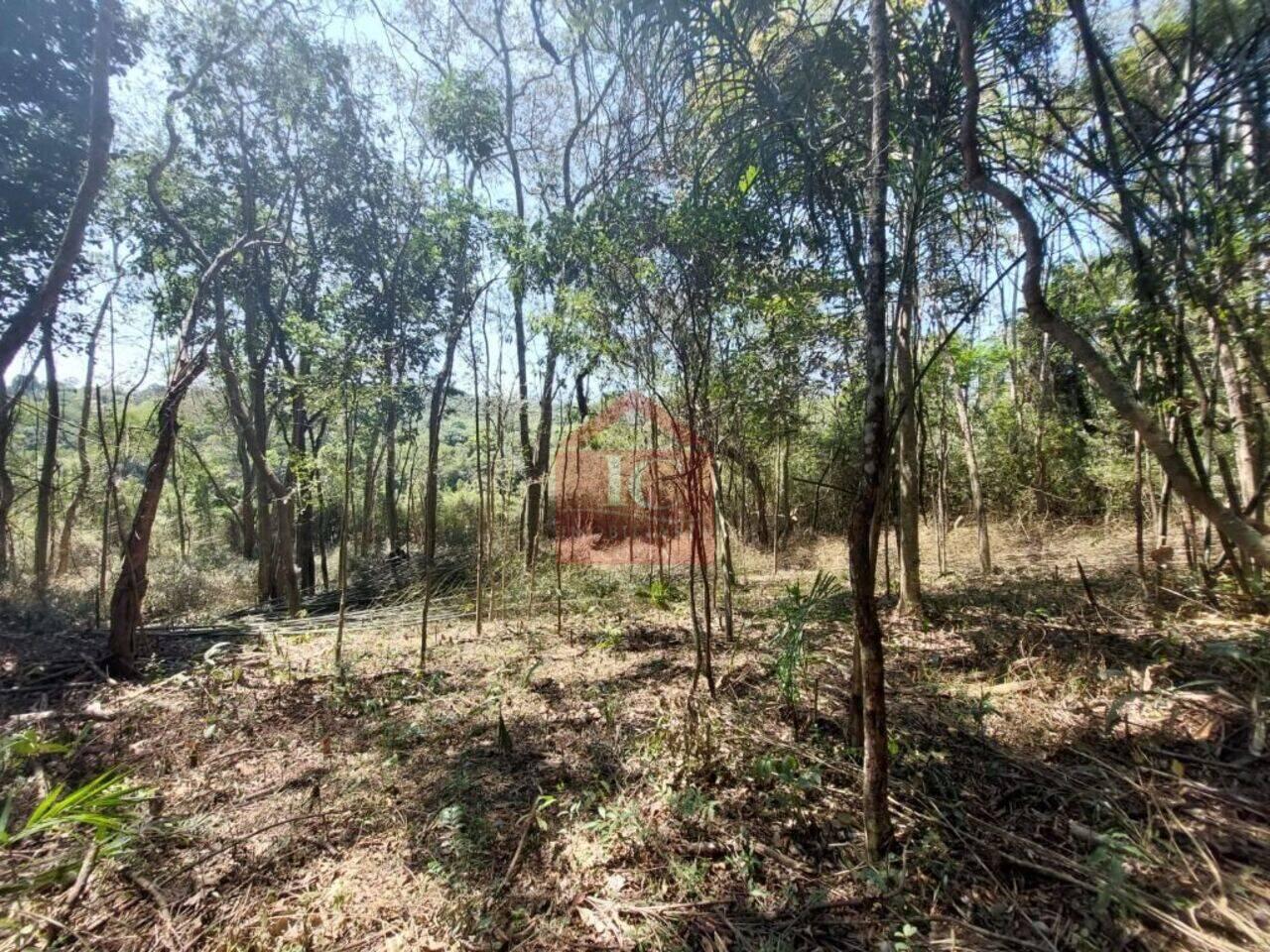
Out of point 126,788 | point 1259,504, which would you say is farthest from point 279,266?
point 1259,504

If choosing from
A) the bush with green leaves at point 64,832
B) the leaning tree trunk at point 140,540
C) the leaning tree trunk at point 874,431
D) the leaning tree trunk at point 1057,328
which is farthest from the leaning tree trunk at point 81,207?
the leaning tree trunk at point 1057,328

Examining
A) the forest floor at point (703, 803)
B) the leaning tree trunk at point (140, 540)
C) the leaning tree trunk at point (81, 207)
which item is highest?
the leaning tree trunk at point (81, 207)

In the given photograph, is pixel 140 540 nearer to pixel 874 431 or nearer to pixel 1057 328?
pixel 874 431

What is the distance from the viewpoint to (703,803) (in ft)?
6.63

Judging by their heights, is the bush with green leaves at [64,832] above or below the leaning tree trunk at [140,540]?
below

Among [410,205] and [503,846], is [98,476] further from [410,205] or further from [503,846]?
[503,846]

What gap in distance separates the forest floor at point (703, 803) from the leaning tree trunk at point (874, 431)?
0.51m

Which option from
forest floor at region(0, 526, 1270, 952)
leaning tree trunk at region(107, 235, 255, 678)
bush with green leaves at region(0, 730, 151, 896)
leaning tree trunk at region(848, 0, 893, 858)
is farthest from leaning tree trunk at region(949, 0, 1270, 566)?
leaning tree trunk at region(107, 235, 255, 678)

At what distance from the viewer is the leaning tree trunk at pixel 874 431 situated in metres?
1.47

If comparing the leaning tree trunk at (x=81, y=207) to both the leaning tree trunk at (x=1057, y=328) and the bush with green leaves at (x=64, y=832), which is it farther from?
the leaning tree trunk at (x=1057, y=328)

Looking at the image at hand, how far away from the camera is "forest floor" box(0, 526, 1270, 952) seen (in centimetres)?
154

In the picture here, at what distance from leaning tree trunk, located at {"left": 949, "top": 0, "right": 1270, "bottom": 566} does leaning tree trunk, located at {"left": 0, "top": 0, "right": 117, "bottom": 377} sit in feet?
16.8

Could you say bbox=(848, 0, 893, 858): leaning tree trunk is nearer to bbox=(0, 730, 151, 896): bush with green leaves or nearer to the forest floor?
the forest floor

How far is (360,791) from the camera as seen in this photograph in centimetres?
239
